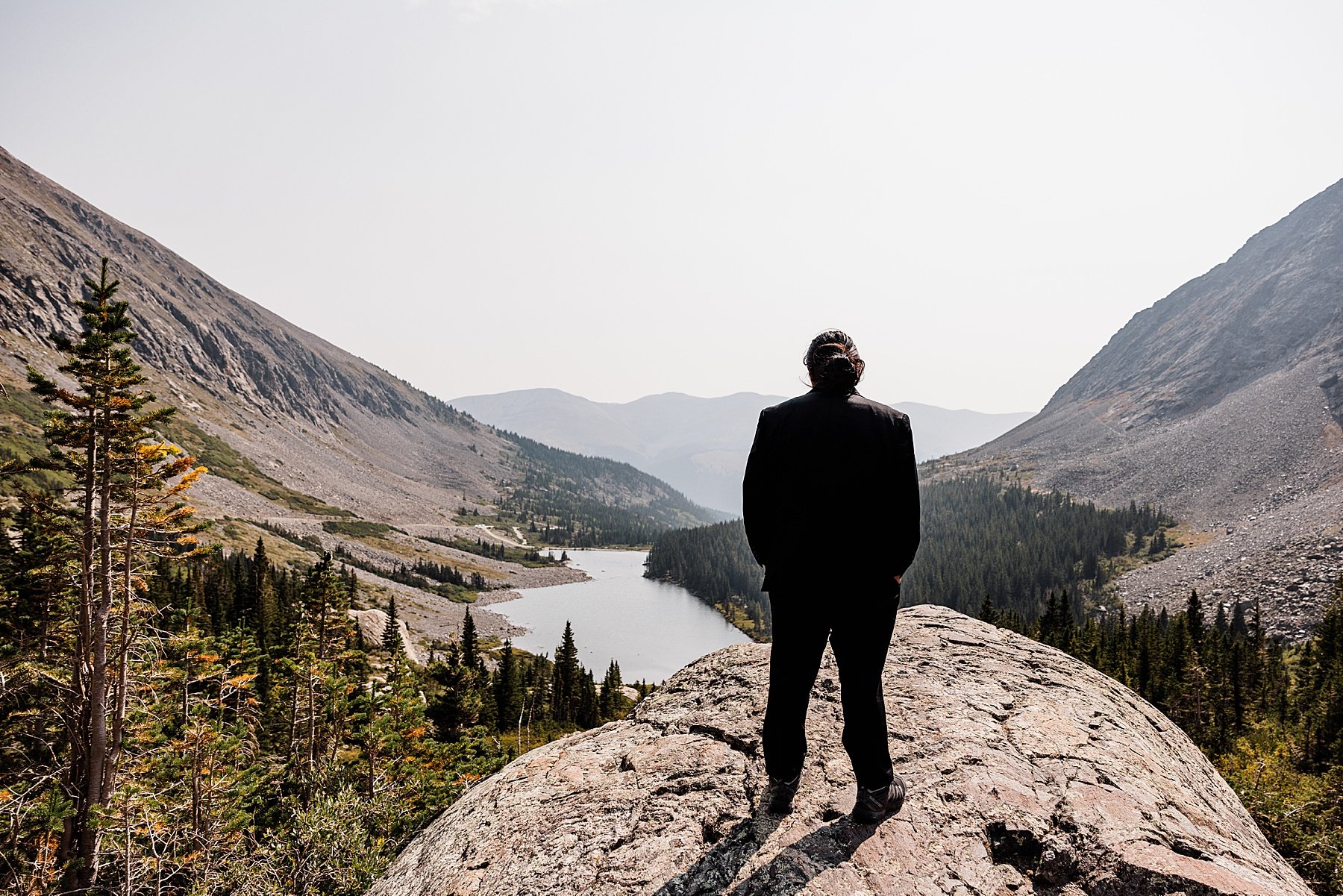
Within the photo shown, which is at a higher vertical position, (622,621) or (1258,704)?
(1258,704)

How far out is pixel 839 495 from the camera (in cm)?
453

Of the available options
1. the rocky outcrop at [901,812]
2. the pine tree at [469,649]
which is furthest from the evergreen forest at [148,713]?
the pine tree at [469,649]

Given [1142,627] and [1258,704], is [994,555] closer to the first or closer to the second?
[1142,627]

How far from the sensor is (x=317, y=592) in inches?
1087

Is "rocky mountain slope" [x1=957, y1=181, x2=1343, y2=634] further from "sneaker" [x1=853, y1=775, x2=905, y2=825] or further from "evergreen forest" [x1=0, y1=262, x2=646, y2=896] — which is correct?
"sneaker" [x1=853, y1=775, x2=905, y2=825]

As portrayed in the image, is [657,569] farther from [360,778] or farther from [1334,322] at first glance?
[1334,322]

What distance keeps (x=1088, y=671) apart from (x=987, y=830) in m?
4.95

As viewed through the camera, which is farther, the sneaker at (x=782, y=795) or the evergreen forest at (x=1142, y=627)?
the evergreen forest at (x=1142, y=627)

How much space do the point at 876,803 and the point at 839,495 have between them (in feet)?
7.63

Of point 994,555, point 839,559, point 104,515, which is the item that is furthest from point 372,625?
point 994,555

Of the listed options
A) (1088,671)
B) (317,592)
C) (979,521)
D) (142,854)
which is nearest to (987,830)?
(1088,671)

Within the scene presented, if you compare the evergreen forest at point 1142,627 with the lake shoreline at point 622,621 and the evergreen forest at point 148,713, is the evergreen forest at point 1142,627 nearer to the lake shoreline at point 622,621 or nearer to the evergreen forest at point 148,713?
the lake shoreline at point 622,621

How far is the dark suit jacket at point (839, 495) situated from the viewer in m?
4.51

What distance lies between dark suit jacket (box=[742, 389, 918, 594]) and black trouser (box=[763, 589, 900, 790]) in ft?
0.50
